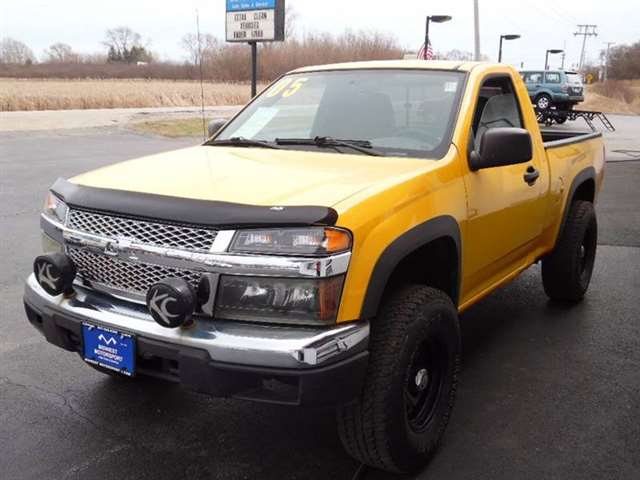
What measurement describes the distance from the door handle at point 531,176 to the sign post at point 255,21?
868cm

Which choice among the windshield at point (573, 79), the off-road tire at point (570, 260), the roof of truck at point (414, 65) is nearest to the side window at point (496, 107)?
the roof of truck at point (414, 65)

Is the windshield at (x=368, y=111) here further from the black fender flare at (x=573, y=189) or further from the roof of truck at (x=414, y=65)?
the black fender flare at (x=573, y=189)

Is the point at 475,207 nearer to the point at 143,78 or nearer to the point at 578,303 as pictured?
the point at 578,303

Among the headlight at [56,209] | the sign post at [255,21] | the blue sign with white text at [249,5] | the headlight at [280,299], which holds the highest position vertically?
the blue sign with white text at [249,5]

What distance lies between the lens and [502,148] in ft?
10.4

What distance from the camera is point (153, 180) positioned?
2.80 metres

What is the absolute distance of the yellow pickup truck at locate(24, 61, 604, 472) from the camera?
233 cm

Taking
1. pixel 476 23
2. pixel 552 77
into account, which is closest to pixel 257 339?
pixel 476 23

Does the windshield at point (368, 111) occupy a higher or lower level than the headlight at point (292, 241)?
higher

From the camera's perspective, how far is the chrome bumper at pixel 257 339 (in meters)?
2.26

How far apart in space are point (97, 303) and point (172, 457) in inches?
31.3

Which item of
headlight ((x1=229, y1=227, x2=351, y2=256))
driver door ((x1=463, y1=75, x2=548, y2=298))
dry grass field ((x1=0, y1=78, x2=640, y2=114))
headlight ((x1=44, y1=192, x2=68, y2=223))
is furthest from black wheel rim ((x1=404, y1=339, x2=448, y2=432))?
dry grass field ((x1=0, y1=78, x2=640, y2=114))

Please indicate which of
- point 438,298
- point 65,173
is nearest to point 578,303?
point 438,298

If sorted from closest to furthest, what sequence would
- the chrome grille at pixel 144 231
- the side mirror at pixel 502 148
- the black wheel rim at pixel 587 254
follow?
the chrome grille at pixel 144 231 → the side mirror at pixel 502 148 → the black wheel rim at pixel 587 254
